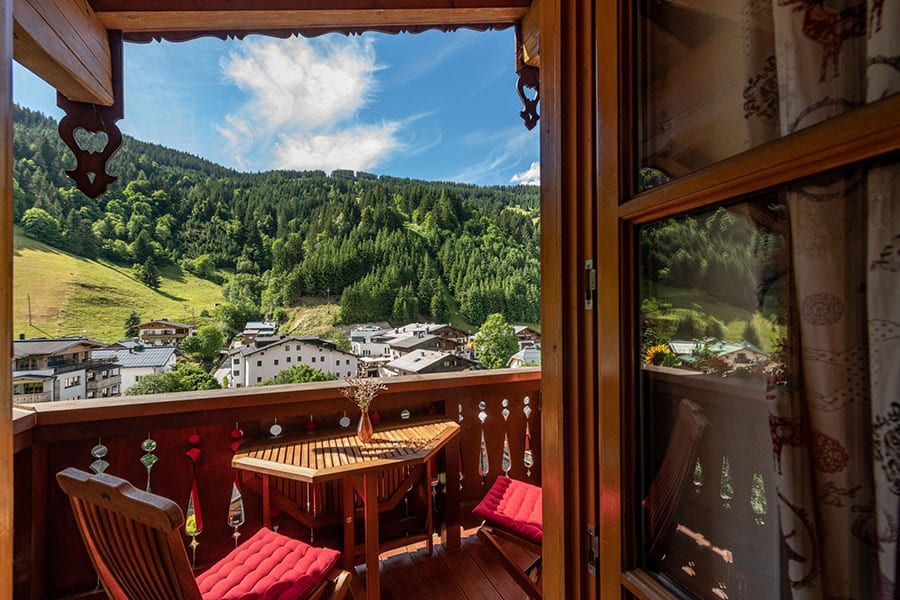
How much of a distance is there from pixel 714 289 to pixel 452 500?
78.0 inches

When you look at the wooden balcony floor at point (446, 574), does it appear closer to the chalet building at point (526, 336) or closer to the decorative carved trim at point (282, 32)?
the chalet building at point (526, 336)

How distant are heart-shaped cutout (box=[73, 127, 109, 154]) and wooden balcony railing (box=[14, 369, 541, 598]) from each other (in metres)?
1.18

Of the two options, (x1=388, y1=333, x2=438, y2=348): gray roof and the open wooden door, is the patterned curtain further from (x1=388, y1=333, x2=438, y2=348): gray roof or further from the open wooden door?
(x1=388, y1=333, x2=438, y2=348): gray roof

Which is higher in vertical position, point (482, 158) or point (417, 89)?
point (417, 89)

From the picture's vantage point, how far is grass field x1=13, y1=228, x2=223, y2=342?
2020mm

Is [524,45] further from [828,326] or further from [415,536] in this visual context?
[415,536]

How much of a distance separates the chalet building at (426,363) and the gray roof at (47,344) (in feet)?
5.52

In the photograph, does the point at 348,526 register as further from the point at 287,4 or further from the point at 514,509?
the point at 287,4

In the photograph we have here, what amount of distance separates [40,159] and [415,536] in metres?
3.09

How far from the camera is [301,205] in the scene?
12.3ft

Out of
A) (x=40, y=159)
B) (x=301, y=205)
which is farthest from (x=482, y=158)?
(x=40, y=159)

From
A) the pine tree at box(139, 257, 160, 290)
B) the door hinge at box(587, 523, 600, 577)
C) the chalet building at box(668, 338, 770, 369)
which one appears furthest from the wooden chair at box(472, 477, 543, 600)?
the pine tree at box(139, 257, 160, 290)

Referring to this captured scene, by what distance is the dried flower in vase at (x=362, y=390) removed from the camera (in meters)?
1.82

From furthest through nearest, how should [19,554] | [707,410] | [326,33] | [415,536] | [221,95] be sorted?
[221,95] → [415,536] → [326,33] → [19,554] → [707,410]
